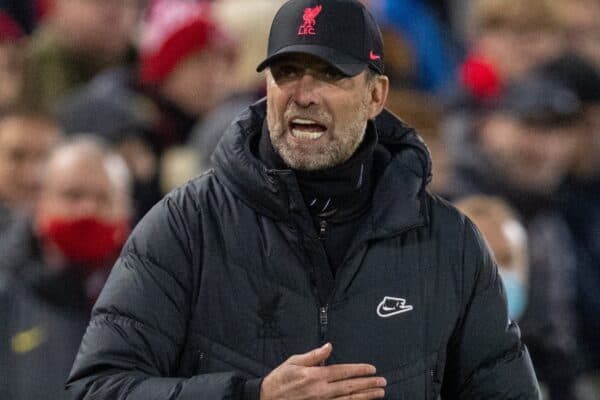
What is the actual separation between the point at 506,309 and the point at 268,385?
2.82ft

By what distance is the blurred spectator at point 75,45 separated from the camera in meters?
8.83

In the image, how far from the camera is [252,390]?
4340mm

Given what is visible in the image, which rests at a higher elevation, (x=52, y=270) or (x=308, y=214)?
(x=308, y=214)

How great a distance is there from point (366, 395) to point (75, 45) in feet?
16.2

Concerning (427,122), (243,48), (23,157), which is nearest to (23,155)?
(23,157)

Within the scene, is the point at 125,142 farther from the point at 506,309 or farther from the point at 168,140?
the point at 506,309

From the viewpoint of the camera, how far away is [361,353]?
14.9 ft

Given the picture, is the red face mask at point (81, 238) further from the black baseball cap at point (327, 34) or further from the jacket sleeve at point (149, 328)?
the black baseball cap at point (327, 34)

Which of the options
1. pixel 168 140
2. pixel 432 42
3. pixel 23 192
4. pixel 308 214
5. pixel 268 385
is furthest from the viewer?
pixel 432 42

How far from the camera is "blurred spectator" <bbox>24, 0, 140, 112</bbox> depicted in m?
8.83

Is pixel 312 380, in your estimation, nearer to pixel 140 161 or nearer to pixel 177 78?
pixel 140 161

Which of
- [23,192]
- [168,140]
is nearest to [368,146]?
[23,192]

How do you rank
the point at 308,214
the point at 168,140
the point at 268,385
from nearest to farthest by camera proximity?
1. the point at 268,385
2. the point at 308,214
3. the point at 168,140

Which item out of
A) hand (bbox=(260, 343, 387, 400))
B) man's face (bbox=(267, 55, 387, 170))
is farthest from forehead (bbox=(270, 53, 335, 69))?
hand (bbox=(260, 343, 387, 400))
